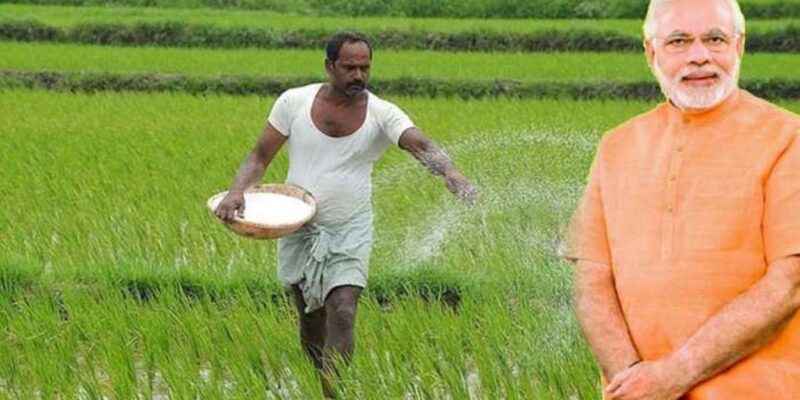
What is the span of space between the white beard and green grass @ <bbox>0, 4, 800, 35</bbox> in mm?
16205

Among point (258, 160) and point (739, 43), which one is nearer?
point (739, 43)

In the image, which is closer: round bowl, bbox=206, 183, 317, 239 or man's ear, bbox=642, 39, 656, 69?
man's ear, bbox=642, 39, 656, 69

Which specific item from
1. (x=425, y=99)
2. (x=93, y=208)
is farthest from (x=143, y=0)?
(x=93, y=208)

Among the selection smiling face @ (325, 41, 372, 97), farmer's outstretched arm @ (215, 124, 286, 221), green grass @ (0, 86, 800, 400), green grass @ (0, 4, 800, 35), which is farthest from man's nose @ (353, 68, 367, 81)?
green grass @ (0, 4, 800, 35)

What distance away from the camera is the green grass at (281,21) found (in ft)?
61.3

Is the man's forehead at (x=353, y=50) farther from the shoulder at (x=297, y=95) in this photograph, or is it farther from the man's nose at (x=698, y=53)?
the man's nose at (x=698, y=53)

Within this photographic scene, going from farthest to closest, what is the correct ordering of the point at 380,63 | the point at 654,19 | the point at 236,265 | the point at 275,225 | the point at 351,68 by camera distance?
the point at 380,63
the point at 236,265
the point at 351,68
the point at 275,225
the point at 654,19

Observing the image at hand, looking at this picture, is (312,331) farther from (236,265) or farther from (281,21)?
(281,21)

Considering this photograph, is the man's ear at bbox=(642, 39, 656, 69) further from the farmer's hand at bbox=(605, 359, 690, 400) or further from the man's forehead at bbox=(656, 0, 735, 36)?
the farmer's hand at bbox=(605, 359, 690, 400)

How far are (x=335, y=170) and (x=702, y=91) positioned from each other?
2.49 meters

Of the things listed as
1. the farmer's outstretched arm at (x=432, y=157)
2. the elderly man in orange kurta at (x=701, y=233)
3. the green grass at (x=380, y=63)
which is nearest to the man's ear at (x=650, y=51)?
the elderly man in orange kurta at (x=701, y=233)

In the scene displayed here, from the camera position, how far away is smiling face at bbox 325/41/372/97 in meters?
4.62

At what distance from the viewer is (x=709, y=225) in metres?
2.27

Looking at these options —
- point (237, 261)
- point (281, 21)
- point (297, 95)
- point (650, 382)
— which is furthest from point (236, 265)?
point (281, 21)
